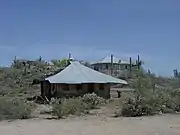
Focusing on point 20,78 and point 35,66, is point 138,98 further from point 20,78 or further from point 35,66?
point 35,66

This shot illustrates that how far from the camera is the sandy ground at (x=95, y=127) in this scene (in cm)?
1568

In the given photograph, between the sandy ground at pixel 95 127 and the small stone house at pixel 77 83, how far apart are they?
796 inches

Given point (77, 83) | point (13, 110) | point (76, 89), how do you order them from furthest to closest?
point (76, 89), point (77, 83), point (13, 110)

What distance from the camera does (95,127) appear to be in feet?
56.4

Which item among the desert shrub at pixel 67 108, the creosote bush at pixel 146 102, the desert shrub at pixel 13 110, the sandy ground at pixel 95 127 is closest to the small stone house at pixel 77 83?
the creosote bush at pixel 146 102

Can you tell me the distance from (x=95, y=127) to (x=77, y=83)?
74.9 feet

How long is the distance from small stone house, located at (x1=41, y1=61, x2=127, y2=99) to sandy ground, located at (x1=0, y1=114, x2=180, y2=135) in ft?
66.3

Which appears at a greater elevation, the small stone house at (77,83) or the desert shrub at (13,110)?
the small stone house at (77,83)

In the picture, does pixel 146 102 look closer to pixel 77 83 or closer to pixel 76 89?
pixel 77 83

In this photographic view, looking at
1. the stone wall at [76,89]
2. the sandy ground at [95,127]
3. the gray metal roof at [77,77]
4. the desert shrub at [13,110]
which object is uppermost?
the gray metal roof at [77,77]

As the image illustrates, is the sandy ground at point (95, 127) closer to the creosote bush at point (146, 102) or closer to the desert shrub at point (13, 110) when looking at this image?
the desert shrub at point (13, 110)

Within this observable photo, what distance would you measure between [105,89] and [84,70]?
340cm

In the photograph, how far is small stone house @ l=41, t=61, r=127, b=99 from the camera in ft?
132

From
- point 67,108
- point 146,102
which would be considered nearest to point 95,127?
point 67,108
